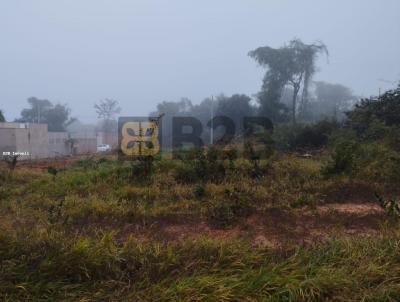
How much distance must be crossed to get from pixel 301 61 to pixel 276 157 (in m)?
21.9

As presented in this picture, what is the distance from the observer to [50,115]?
4344 centimetres

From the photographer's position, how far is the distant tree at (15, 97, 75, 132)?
142ft

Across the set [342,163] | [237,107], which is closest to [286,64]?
[237,107]

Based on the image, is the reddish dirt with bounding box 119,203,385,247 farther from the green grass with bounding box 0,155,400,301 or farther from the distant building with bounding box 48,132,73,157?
the distant building with bounding box 48,132,73,157

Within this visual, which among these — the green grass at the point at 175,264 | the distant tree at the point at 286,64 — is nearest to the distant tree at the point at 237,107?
the distant tree at the point at 286,64

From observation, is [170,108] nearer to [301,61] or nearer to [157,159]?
[301,61]

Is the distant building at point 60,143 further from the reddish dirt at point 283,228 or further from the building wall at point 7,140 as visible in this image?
the reddish dirt at point 283,228

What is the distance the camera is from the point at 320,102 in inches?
1660

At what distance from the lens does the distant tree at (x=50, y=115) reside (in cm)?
4316

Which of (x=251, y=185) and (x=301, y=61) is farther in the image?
(x=301, y=61)

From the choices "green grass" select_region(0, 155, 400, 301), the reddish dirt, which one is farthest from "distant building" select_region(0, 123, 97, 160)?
the reddish dirt

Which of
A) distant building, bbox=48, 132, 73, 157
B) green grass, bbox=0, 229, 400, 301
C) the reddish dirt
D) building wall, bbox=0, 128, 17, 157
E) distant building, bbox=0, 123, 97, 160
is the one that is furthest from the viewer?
distant building, bbox=48, 132, 73, 157

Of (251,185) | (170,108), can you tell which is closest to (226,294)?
(251,185)

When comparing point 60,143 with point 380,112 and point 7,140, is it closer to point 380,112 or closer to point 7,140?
point 7,140
